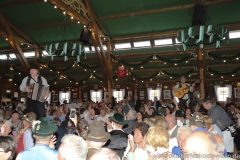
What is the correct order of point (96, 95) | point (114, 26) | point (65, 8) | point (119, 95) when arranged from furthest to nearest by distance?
point (96, 95) → point (119, 95) → point (114, 26) → point (65, 8)

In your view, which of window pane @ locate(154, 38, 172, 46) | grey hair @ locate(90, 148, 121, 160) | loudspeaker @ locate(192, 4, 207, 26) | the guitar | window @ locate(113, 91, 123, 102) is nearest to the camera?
grey hair @ locate(90, 148, 121, 160)

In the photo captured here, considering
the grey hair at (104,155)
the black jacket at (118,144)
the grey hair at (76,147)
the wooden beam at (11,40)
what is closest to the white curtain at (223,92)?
the wooden beam at (11,40)

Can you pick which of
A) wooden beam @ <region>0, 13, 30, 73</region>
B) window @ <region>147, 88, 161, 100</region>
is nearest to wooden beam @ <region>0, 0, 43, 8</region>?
wooden beam @ <region>0, 13, 30, 73</region>

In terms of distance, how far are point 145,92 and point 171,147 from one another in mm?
14822

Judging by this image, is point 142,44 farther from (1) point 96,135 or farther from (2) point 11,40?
(1) point 96,135

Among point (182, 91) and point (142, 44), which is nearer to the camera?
point (182, 91)

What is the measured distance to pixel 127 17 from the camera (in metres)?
9.65

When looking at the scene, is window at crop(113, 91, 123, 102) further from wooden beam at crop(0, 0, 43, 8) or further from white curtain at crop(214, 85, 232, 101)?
wooden beam at crop(0, 0, 43, 8)

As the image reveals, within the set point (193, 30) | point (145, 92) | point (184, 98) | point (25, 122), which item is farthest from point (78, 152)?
point (145, 92)

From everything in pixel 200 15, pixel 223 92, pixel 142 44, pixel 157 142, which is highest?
pixel 142 44

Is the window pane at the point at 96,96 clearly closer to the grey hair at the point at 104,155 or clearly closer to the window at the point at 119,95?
the window at the point at 119,95

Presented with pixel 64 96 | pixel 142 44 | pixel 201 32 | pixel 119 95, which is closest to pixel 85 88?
pixel 64 96

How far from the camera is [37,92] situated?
4.53 metres

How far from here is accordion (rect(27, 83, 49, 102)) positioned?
4.48 m
